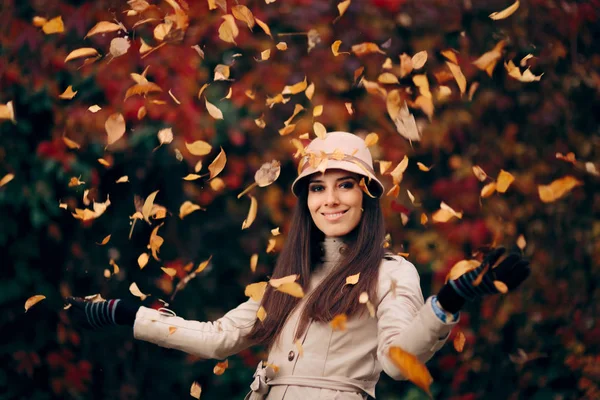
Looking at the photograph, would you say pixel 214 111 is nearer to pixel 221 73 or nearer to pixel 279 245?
pixel 221 73

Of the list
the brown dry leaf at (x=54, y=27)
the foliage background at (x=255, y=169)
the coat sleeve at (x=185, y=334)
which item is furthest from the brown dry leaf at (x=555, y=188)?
the foliage background at (x=255, y=169)

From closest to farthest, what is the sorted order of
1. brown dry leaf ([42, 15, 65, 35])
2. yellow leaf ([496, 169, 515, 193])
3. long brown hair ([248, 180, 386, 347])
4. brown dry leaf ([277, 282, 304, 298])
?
brown dry leaf ([277, 282, 304, 298]), long brown hair ([248, 180, 386, 347]), yellow leaf ([496, 169, 515, 193]), brown dry leaf ([42, 15, 65, 35])

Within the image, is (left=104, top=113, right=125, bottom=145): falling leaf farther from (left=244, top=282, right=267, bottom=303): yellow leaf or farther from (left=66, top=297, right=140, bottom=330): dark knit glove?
(left=244, top=282, right=267, bottom=303): yellow leaf

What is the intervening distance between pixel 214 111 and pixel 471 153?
2347 millimetres

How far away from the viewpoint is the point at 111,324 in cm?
291

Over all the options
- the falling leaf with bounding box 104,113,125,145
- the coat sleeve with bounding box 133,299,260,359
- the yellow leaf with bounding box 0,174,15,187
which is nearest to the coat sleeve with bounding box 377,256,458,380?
the coat sleeve with bounding box 133,299,260,359

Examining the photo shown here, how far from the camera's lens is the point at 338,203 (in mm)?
2887

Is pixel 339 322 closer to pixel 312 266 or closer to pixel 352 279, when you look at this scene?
pixel 352 279

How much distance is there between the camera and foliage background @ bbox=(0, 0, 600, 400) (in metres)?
4.94

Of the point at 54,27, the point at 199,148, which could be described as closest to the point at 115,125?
the point at 199,148

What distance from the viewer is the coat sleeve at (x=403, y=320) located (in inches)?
91.4

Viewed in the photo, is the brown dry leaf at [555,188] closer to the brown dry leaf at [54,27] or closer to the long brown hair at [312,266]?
the long brown hair at [312,266]

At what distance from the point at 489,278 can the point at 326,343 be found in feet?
2.18

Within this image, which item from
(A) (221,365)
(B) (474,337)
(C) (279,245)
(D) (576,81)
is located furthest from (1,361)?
(D) (576,81)
